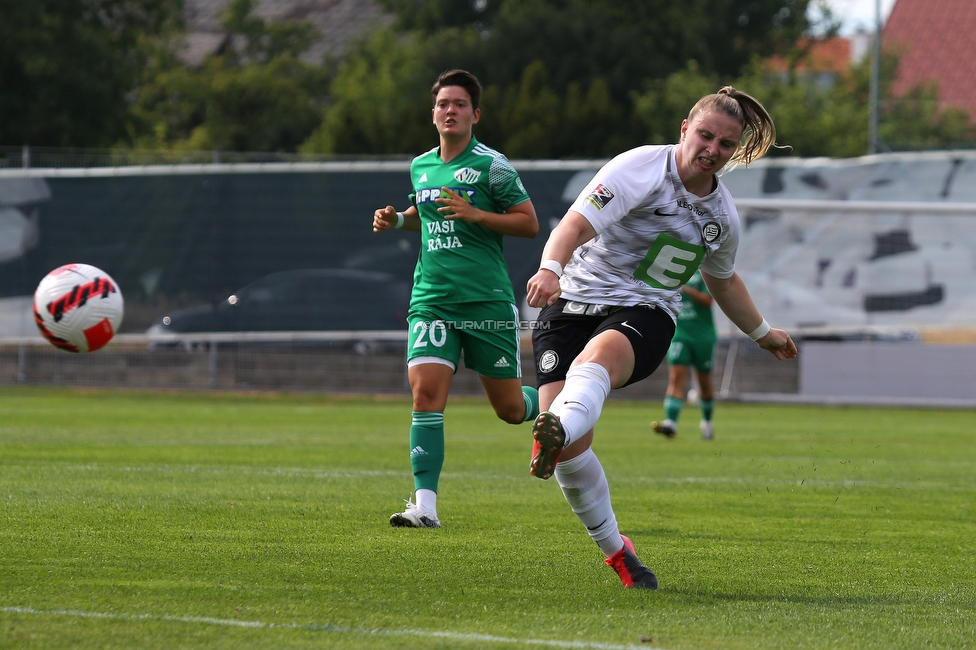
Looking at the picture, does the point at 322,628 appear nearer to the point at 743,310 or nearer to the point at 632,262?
the point at 632,262

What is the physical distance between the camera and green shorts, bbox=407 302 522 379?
7.05 metres

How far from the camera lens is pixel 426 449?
23.1 feet

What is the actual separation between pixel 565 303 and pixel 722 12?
45.7 meters

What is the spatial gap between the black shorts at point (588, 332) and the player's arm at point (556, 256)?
391 mm

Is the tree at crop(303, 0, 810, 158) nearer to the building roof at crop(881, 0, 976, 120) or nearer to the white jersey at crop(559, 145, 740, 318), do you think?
the building roof at crop(881, 0, 976, 120)

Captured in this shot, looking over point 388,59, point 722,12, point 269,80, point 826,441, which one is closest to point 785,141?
point 722,12

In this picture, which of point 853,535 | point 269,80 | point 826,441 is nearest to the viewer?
point 853,535

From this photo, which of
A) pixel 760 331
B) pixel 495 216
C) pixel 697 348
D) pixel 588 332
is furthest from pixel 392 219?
pixel 697 348

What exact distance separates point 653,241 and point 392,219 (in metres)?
2.22

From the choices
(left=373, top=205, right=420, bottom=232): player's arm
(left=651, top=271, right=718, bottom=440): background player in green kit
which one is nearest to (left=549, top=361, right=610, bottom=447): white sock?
(left=373, top=205, right=420, bottom=232): player's arm

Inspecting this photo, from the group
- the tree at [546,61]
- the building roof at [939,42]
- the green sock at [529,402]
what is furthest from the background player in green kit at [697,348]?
the building roof at [939,42]

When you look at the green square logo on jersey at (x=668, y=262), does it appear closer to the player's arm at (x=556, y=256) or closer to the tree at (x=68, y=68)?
the player's arm at (x=556, y=256)

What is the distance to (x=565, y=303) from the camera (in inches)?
212

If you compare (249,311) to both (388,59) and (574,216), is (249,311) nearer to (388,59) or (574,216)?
(574,216)
